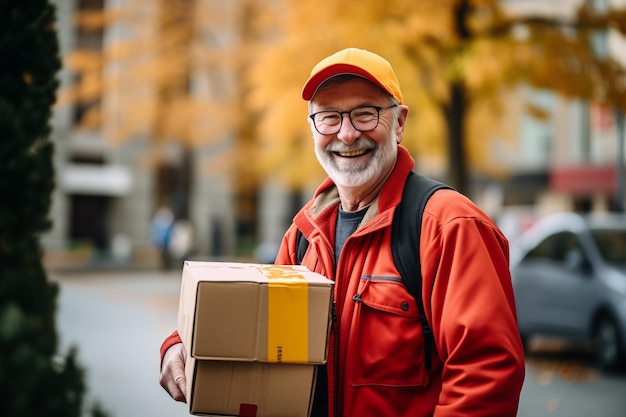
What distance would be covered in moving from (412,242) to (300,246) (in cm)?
61

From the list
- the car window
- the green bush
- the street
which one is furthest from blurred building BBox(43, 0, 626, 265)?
the green bush

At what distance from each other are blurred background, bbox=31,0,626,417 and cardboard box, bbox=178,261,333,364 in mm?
1395

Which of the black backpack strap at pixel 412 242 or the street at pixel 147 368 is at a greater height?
the black backpack strap at pixel 412 242

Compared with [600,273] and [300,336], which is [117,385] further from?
[300,336]

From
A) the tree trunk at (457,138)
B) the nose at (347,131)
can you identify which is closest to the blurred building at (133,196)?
the tree trunk at (457,138)

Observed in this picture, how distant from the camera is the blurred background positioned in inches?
486

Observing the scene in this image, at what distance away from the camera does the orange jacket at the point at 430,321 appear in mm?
2211

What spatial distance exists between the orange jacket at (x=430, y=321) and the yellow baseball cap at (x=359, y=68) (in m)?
0.31

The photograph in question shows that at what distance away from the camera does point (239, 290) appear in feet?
7.54

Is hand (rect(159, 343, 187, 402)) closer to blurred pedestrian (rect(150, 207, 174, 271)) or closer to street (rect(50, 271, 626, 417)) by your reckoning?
street (rect(50, 271, 626, 417))

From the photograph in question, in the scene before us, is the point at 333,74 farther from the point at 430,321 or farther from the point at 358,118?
the point at 430,321

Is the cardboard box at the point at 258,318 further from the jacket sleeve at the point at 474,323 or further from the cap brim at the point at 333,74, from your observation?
the cap brim at the point at 333,74

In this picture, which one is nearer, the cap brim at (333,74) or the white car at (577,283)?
the cap brim at (333,74)

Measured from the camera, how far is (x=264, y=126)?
1762 cm
